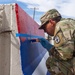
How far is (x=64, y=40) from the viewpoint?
2.32 metres

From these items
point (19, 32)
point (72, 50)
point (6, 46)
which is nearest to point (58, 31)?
point (72, 50)

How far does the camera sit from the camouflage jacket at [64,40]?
2.31 metres

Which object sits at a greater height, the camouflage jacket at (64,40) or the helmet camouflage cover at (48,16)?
the helmet camouflage cover at (48,16)

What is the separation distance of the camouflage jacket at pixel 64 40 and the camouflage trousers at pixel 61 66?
0.15 m

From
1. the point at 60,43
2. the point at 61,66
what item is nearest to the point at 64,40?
the point at 60,43

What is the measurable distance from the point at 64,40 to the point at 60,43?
2.4 inches

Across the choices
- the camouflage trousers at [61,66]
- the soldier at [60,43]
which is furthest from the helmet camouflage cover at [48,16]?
the camouflage trousers at [61,66]

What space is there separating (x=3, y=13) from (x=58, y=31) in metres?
0.66

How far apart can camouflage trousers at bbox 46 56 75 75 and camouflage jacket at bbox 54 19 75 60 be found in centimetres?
15

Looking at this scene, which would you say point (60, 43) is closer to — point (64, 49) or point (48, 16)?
point (64, 49)

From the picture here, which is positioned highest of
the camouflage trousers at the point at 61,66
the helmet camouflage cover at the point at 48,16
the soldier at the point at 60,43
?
the helmet camouflage cover at the point at 48,16

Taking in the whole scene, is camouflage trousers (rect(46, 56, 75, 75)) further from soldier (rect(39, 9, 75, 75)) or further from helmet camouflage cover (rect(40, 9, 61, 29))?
helmet camouflage cover (rect(40, 9, 61, 29))

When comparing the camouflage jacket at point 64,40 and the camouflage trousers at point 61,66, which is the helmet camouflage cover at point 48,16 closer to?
the camouflage jacket at point 64,40

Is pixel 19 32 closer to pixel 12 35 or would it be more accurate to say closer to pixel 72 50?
pixel 12 35
